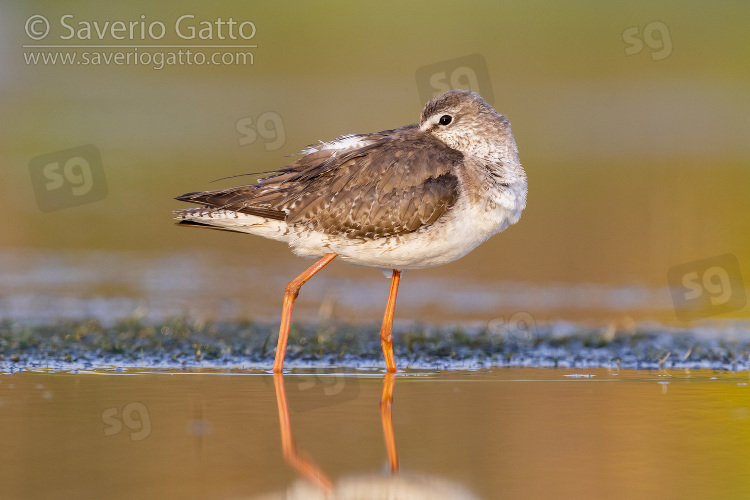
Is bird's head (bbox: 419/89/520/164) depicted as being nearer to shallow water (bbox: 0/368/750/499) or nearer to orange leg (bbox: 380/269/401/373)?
orange leg (bbox: 380/269/401/373)

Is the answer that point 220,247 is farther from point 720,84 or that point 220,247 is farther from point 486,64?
point 720,84

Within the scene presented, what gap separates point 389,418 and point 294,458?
121 centimetres

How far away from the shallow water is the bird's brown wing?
1.32m

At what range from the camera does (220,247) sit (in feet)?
58.6

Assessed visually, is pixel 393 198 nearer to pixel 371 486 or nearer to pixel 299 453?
pixel 299 453

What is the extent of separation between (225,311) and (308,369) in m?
3.81

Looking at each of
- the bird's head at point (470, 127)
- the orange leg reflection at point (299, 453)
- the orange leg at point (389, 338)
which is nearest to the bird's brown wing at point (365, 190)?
the bird's head at point (470, 127)

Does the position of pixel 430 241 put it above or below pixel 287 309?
above

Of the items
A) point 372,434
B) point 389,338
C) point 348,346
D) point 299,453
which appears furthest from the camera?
point 348,346

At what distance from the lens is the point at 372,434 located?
734cm

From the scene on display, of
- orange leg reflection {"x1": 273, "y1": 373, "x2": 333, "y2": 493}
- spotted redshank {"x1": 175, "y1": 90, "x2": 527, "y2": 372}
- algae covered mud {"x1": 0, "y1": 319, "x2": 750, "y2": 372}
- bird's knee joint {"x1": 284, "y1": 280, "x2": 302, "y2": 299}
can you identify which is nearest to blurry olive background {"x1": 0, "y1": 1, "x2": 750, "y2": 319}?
algae covered mud {"x1": 0, "y1": 319, "x2": 750, "y2": 372}

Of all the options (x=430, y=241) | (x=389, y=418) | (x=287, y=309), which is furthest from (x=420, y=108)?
(x=389, y=418)

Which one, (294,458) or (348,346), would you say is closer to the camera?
(294,458)

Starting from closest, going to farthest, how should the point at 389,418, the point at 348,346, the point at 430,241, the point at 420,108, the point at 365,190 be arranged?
the point at 389,418
the point at 430,241
the point at 365,190
the point at 348,346
the point at 420,108
